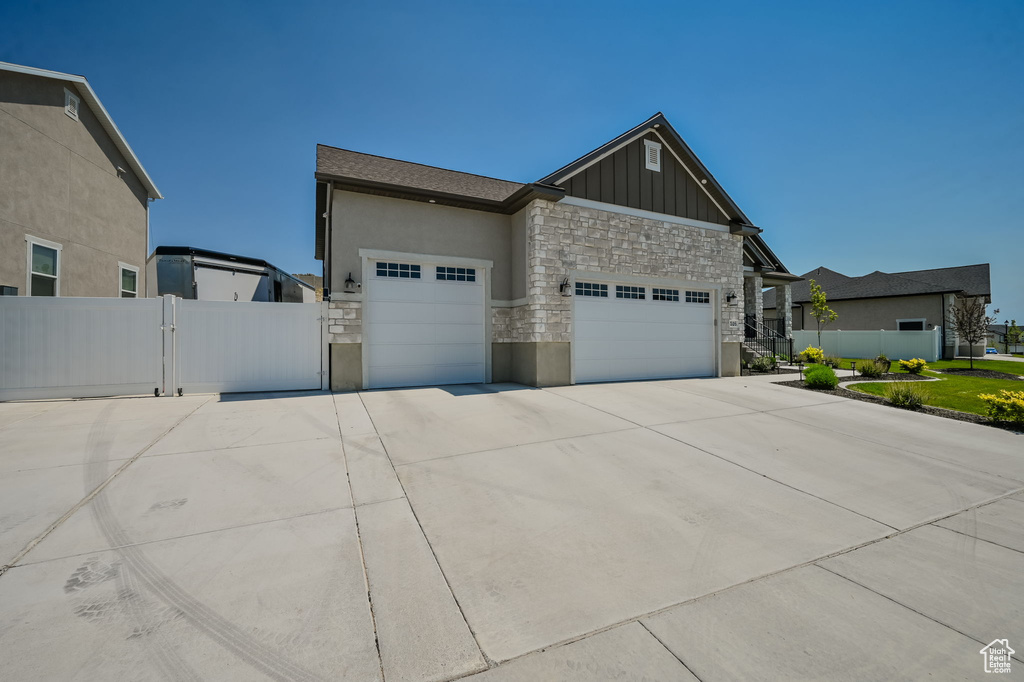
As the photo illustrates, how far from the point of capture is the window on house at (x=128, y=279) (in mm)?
12008

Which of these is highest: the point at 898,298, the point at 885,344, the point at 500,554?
the point at 898,298

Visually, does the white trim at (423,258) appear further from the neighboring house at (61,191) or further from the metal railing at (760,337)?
the metal railing at (760,337)

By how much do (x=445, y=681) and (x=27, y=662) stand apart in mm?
1881

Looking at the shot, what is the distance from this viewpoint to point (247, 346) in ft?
28.0

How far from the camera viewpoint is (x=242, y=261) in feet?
43.0

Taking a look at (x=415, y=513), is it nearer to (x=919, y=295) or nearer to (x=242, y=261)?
(x=242, y=261)

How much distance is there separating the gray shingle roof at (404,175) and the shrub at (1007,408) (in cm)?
1018

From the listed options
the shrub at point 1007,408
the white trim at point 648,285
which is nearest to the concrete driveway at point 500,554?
the shrub at point 1007,408

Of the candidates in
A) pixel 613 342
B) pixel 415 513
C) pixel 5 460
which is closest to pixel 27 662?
pixel 415 513

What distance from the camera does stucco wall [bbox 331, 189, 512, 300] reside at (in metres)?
9.02

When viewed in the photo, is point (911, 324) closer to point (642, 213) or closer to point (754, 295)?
point (754, 295)

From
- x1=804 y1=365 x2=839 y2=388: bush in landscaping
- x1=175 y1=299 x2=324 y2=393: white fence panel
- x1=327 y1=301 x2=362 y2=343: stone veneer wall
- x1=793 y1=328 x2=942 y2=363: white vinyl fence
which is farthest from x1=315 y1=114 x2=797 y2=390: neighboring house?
x1=793 y1=328 x2=942 y2=363: white vinyl fence

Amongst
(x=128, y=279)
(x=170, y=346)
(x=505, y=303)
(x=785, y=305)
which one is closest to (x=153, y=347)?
(x=170, y=346)

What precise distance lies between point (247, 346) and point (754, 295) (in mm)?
18826
